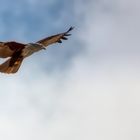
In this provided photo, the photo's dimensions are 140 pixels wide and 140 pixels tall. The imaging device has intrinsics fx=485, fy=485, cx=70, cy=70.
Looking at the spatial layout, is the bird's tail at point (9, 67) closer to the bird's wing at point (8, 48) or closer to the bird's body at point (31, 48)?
the bird's wing at point (8, 48)

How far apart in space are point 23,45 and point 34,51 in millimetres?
1175

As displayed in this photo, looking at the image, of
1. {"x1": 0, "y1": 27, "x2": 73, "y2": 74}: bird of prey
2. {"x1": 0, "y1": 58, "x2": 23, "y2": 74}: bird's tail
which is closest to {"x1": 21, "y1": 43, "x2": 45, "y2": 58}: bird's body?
{"x1": 0, "y1": 27, "x2": 73, "y2": 74}: bird of prey

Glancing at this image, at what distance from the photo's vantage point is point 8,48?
40.4 meters

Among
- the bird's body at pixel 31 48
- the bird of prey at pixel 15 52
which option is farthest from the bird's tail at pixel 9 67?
the bird's body at pixel 31 48

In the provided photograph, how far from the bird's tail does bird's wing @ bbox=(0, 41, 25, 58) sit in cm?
67

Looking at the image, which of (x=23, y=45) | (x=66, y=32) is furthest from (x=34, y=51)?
(x=66, y=32)

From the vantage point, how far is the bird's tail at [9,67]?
40344mm

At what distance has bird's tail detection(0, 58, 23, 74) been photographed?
4034 centimetres

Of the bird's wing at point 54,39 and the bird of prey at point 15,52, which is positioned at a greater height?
the bird's wing at point 54,39

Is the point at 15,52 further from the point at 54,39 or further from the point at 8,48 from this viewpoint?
the point at 54,39

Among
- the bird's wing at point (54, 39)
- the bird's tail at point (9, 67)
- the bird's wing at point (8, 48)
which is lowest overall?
the bird's tail at point (9, 67)

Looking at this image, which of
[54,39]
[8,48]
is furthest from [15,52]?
[54,39]

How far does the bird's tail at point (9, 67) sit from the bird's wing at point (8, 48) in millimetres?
667

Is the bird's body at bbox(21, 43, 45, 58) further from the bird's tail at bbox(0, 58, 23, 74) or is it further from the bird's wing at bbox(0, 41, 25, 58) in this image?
the bird's tail at bbox(0, 58, 23, 74)
